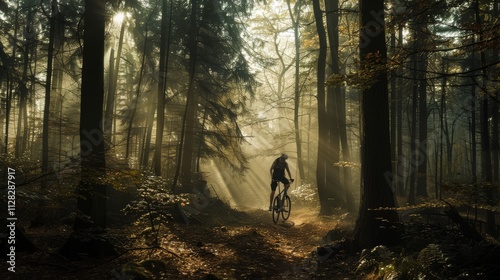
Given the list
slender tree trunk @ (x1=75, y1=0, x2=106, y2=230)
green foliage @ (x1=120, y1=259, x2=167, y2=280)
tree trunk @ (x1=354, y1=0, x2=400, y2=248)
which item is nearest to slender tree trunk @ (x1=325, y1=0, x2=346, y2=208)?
tree trunk @ (x1=354, y1=0, x2=400, y2=248)

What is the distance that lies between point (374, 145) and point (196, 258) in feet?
14.9

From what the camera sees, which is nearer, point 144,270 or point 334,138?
point 144,270

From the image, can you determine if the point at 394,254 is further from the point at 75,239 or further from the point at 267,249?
the point at 75,239

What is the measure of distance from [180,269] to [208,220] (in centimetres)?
641

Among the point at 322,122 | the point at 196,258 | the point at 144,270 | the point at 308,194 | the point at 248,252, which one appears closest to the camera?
the point at 144,270

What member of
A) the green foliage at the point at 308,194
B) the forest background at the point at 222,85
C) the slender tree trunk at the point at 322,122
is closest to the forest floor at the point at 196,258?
the forest background at the point at 222,85

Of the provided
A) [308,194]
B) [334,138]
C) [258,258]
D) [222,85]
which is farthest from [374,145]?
[222,85]

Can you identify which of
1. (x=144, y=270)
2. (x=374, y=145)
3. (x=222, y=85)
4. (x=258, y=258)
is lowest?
(x=258, y=258)

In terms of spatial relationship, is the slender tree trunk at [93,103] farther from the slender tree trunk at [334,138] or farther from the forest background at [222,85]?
the slender tree trunk at [334,138]

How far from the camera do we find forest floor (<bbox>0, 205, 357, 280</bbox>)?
5.74 metres

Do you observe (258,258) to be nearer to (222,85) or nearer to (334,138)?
(334,138)

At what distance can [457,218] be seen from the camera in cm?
570

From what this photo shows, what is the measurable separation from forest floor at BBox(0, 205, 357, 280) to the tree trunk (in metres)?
0.79

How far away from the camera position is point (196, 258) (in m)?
7.27
